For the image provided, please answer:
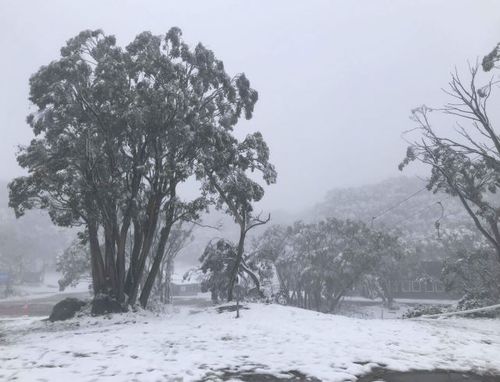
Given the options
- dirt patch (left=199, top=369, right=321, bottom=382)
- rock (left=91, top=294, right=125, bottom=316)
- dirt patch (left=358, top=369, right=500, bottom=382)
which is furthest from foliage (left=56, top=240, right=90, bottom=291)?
dirt patch (left=358, top=369, right=500, bottom=382)

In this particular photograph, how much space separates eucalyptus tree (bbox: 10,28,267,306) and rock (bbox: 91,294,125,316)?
1.17 feet

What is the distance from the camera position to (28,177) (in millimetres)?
15117

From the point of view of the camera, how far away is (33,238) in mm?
90000

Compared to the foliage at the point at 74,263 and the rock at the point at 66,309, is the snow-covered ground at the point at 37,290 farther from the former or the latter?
the rock at the point at 66,309

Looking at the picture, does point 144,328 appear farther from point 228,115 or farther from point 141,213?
point 228,115

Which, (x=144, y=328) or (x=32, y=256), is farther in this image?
(x=32, y=256)

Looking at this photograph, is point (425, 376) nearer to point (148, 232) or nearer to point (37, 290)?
point (148, 232)

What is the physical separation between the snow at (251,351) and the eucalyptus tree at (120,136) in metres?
5.53

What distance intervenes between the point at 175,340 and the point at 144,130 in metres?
8.57

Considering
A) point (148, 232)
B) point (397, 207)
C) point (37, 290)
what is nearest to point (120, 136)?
point (148, 232)

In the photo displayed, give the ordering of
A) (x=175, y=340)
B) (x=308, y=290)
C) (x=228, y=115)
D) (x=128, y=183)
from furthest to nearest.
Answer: (x=308, y=290), (x=228, y=115), (x=128, y=183), (x=175, y=340)

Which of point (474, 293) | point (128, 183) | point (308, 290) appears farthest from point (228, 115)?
point (308, 290)

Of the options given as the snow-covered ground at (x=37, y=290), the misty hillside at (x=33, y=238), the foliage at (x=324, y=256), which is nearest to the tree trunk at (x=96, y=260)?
the foliage at (x=324, y=256)

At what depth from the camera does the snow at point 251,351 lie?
266 inches
